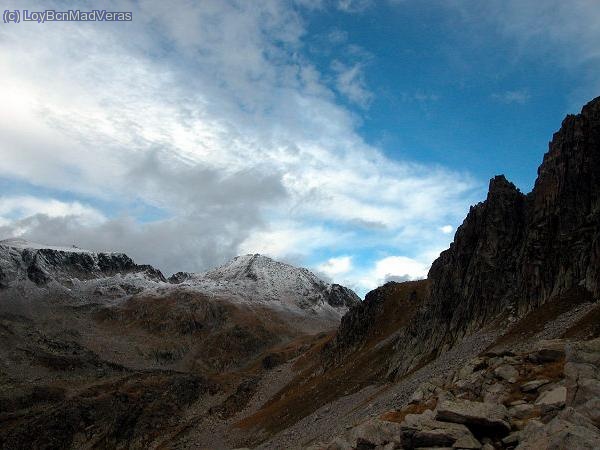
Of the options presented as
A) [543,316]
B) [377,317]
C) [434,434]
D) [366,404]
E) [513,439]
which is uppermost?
[377,317]

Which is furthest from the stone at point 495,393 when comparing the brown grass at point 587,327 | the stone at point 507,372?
the brown grass at point 587,327

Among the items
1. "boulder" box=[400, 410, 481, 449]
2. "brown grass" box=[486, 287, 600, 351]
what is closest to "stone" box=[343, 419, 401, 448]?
"boulder" box=[400, 410, 481, 449]

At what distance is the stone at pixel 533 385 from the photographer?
81.8 feet

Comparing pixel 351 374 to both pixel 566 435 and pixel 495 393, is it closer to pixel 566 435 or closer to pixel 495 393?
pixel 495 393

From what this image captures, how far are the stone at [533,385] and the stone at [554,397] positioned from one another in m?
2.08

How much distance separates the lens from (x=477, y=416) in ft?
67.3

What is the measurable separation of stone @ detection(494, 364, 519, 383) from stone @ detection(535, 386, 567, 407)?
17.0ft

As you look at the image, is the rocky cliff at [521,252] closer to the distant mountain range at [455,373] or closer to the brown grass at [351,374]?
the distant mountain range at [455,373]

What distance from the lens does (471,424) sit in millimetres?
20562

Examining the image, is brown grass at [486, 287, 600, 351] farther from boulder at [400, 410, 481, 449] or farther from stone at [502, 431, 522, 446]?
stone at [502, 431, 522, 446]

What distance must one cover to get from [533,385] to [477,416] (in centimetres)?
651

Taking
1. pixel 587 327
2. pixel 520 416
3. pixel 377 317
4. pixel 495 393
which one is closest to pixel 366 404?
pixel 587 327

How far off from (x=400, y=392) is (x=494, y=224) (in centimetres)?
3489

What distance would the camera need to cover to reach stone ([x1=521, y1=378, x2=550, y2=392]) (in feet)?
81.8
